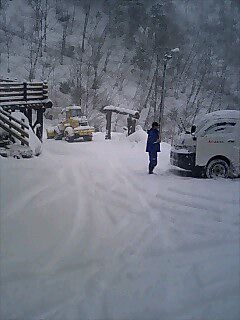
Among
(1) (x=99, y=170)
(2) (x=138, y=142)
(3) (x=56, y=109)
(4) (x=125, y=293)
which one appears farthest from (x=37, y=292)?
(3) (x=56, y=109)

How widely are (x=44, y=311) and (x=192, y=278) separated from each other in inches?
78.2

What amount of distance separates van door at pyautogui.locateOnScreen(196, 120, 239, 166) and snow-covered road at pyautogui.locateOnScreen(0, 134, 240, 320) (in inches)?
45.6

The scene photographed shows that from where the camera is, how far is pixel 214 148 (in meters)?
10.1

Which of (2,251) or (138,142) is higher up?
(138,142)

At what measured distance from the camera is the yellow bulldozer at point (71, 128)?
21.8 metres

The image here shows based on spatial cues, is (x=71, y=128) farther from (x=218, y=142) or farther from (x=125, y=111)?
(x=218, y=142)

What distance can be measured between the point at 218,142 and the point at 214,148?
20cm

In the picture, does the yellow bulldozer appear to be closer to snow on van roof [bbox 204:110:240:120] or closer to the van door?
snow on van roof [bbox 204:110:240:120]

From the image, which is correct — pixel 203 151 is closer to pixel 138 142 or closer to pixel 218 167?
pixel 218 167

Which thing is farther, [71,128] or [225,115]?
[71,128]

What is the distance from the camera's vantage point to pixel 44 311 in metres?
3.99

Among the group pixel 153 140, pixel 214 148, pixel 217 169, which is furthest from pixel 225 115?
pixel 153 140

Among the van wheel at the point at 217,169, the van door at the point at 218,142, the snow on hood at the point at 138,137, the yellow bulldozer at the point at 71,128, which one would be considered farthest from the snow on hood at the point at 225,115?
the yellow bulldozer at the point at 71,128

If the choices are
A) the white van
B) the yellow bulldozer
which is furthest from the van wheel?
the yellow bulldozer
